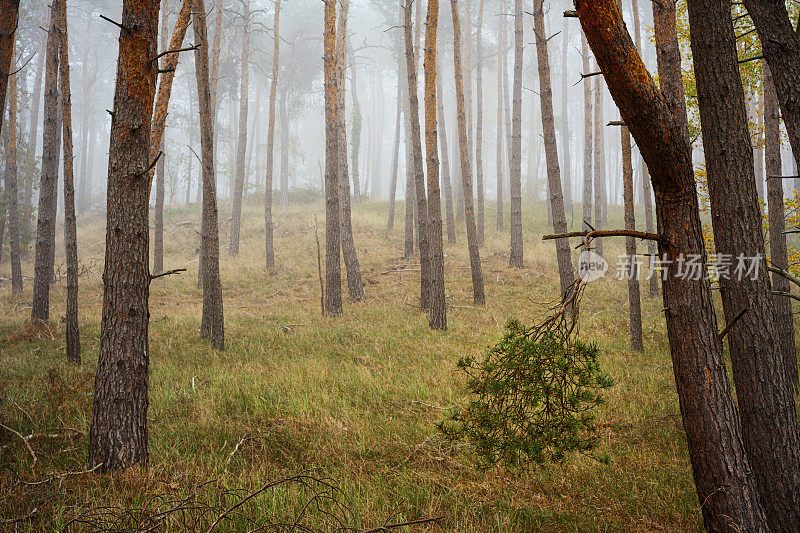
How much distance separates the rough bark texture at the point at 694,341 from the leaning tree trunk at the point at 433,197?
6.53m

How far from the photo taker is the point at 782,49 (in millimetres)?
3715

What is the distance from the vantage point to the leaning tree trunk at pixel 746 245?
3146 millimetres

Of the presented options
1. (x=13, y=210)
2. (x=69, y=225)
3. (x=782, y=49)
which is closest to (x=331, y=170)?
(x=69, y=225)

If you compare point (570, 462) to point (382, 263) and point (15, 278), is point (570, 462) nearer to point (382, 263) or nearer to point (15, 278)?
point (382, 263)

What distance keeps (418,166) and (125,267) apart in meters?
7.09

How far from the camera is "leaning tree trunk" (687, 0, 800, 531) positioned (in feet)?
10.3

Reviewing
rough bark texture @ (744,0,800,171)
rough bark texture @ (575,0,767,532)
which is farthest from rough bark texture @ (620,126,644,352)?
rough bark texture @ (575,0,767,532)

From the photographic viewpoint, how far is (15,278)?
12.8 meters

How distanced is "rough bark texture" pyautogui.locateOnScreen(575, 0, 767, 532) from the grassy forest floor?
3.15 ft

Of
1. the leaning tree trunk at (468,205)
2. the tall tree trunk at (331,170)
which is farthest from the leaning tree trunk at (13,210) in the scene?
the leaning tree trunk at (468,205)

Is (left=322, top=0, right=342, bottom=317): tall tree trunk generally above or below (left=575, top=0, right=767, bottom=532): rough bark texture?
above

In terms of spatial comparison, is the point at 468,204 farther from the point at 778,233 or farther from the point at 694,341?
the point at 694,341

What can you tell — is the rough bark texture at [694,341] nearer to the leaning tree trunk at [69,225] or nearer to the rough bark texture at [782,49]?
the rough bark texture at [782,49]

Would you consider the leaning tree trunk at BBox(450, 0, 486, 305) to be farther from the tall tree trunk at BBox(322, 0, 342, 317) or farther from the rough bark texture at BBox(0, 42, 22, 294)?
the rough bark texture at BBox(0, 42, 22, 294)
